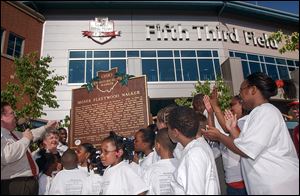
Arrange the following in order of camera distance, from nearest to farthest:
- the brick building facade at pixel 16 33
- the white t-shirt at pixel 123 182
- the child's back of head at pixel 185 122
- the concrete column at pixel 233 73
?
the child's back of head at pixel 185 122 → the white t-shirt at pixel 123 182 → the brick building facade at pixel 16 33 → the concrete column at pixel 233 73

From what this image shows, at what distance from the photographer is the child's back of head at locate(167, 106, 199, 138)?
2746 millimetres

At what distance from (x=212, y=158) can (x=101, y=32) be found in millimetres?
17409

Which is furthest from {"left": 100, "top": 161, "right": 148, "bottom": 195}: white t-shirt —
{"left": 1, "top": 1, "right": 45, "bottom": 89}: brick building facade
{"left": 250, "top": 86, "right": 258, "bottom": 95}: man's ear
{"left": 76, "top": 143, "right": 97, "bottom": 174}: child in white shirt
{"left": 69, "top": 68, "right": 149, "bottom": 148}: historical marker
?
{"left": 1, "top": 1, "right": 45, "bottom": 89}: brick building facade

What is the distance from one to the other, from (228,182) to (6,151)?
2459 mm

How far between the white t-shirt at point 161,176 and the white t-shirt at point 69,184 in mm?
841

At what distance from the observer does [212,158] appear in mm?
2686

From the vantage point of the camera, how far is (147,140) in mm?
4055

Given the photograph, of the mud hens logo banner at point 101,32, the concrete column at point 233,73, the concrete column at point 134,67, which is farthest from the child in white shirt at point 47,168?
the concrete column at point 233,73

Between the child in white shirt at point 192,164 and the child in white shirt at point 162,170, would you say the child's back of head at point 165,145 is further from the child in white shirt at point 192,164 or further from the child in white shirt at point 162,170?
the child in white shirt at point 192,164

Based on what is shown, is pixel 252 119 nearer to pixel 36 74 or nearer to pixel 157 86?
pixel 36 74

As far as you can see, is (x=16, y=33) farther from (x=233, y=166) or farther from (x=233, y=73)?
(x=233, y=166)

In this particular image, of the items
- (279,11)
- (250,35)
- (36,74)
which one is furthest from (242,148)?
(279,11)

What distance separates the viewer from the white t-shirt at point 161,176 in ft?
10.1

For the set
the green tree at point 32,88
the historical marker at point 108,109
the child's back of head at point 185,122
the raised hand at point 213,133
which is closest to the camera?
the raised hand at point 213,133
